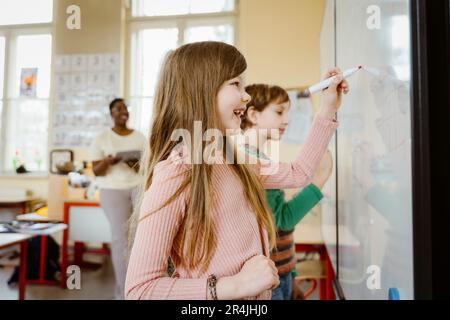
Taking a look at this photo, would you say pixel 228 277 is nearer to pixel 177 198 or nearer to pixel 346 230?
pixel 177 198

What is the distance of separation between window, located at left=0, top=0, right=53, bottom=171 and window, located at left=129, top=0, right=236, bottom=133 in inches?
6.6

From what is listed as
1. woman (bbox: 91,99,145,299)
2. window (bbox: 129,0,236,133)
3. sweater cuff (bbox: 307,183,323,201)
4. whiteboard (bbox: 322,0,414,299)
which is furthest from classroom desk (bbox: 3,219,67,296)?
whiteboard (bbox: 322,0,414,299)

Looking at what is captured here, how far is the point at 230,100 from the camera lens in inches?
16.9

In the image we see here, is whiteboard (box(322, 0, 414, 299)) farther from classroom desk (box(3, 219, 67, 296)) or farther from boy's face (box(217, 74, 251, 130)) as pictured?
classroom desk (box(3, 219, 67, 296))

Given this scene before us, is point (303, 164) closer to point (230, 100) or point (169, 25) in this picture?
point (230, 100)

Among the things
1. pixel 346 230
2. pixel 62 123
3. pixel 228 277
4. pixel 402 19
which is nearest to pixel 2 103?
pixel 62 123

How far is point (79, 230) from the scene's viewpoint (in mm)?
1841

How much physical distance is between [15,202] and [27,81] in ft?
0.87

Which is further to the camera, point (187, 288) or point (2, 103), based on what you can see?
point (2, 103)

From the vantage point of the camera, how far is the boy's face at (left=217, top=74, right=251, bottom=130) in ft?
1.40

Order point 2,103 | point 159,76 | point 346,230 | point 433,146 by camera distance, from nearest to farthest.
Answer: point 433,146 < point 159,76 < point 2,103 < point 346,230

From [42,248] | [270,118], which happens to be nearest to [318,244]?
[270,118]

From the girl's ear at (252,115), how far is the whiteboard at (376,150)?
0.22m
